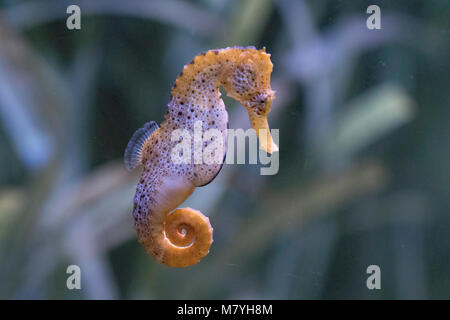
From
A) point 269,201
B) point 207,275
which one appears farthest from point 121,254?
point 269,201

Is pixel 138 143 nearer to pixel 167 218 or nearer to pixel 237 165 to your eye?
pixel 167 218

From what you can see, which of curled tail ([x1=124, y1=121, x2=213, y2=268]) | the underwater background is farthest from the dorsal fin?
the underwater background

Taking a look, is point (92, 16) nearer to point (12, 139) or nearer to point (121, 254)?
point (12, 139)

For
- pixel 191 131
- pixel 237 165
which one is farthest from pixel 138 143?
pixel 237 165

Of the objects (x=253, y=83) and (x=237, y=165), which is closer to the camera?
(x=253, y=83)

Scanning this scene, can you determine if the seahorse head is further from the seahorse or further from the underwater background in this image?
the underwater background
